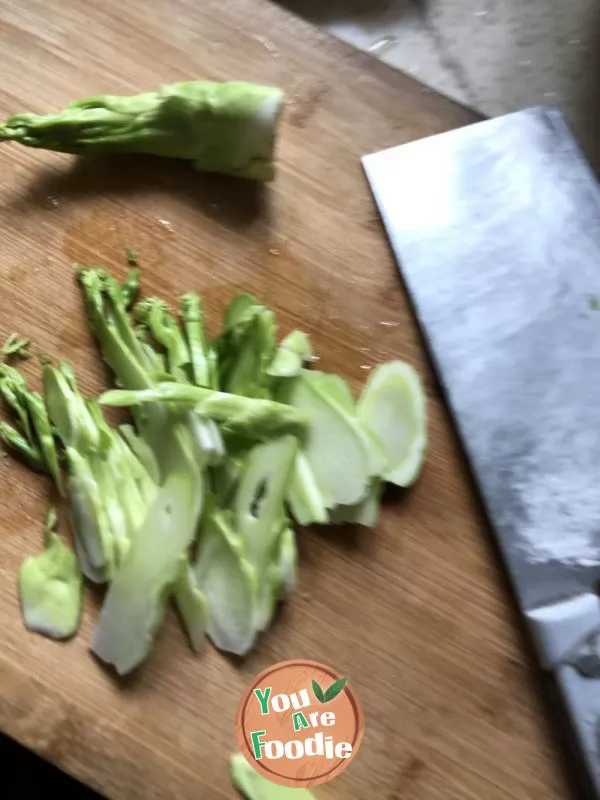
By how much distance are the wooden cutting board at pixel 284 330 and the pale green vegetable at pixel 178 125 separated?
0.03 meters

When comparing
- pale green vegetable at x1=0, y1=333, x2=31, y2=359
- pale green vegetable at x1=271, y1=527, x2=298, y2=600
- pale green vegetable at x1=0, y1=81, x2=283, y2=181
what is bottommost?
pale green vegetable at x1=271, y1=527, x2=298, y2=600

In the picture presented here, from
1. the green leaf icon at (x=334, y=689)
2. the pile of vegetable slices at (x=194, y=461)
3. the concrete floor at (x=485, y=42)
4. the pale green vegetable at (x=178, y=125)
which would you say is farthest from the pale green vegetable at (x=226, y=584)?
the concrete floor at (x=485, y=42)

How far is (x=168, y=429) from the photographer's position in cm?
109

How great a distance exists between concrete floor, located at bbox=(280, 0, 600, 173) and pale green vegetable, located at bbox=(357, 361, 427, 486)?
2.02 ft

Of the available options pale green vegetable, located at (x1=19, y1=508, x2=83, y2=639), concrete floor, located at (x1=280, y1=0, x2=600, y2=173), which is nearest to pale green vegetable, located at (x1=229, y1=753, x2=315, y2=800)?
pale green vegetable, located at (x1=19, y1=508, x2=83, y2=639)

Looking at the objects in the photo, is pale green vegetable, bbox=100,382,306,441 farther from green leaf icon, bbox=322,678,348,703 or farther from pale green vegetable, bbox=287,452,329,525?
green leaf icon, bbox=322,678,348,703

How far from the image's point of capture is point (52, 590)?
1050 millimetres

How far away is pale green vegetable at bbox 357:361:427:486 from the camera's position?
1.11m

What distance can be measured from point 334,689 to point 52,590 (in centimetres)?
37

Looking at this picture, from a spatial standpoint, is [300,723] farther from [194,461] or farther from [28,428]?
[28,428]

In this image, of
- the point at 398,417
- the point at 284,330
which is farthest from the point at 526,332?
the point at 284,330

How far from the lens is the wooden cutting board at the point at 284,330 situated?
3.34 ft

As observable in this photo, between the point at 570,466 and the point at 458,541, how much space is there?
17cm

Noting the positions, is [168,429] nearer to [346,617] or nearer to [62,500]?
[62,500]
